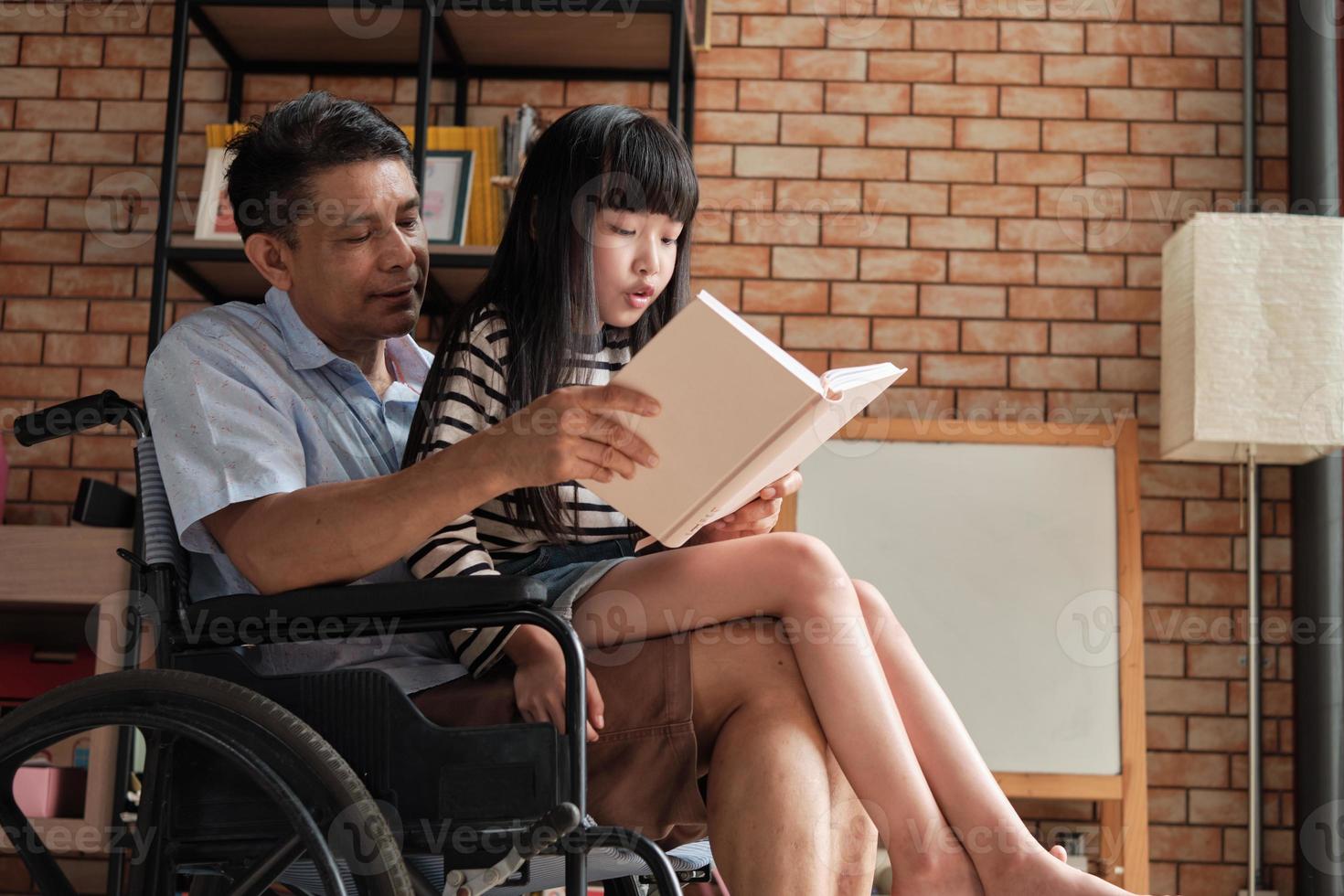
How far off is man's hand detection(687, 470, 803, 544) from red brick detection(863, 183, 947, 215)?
216cm

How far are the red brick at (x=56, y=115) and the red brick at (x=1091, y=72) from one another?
262cm

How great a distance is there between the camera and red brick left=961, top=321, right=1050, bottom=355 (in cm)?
358

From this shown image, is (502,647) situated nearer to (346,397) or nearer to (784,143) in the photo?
(346,397)

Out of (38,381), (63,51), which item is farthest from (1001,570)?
(63,51)

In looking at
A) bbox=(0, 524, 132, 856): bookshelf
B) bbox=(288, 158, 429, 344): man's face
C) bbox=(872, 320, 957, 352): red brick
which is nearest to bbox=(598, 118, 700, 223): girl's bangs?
bbox=(288, 158, 429, 344): man's face

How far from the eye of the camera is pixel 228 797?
1.25 meters

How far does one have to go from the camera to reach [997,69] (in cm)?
368

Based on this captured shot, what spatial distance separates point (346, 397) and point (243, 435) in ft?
0.90

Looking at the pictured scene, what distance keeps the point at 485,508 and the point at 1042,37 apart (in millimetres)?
2727

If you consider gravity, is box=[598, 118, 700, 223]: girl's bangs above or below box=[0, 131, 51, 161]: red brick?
below

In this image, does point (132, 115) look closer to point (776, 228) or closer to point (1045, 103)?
point (776, 228)

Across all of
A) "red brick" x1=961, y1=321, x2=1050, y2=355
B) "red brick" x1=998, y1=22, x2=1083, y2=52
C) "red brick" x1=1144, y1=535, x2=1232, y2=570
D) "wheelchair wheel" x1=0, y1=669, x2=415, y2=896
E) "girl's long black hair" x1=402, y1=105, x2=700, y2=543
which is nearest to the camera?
"wheelchair wheel" x1=0, y1=669, x2=415, y2=896

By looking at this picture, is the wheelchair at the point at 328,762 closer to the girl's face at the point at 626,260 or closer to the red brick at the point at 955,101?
the girl's face at the point at 626,260

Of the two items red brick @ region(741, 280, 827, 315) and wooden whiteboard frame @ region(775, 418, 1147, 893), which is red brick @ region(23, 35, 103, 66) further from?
wooden whiteboard frame @ region(775, 418, 1147, 893)
